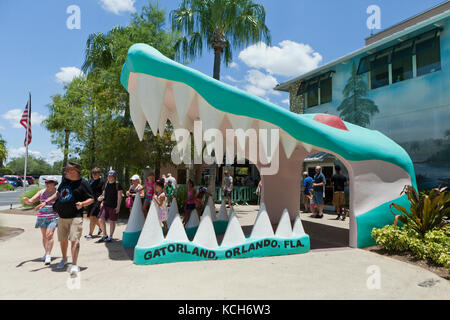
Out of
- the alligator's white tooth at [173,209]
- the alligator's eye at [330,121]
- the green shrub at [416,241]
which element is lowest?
the green shrub at [416,241]

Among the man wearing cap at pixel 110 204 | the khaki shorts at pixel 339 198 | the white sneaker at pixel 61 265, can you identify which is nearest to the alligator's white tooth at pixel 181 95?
the man wearing cap at pixel 110 204

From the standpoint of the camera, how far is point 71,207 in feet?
12.7

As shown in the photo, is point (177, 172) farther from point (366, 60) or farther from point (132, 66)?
point (132, 66)

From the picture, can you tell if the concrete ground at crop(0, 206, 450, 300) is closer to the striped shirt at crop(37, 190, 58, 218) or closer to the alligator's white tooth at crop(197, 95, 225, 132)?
the striped shirt at crop(37, 190, 58, 218)

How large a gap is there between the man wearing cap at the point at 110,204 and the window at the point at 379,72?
37.1 feet

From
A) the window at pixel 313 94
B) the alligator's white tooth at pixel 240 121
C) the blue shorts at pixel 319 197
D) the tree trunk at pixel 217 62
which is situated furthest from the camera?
the window at pixel 313 94

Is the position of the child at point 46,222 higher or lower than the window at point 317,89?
lower

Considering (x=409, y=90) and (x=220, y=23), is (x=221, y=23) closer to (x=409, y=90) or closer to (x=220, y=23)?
(x=220, y=23)

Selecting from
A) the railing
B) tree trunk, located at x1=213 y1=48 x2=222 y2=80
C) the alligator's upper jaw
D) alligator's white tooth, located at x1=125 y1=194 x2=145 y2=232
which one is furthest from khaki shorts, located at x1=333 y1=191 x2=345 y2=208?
the railing

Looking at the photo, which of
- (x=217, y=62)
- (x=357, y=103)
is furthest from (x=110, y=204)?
(x=357, y=103)

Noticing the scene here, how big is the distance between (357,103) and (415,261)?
9.92 meters

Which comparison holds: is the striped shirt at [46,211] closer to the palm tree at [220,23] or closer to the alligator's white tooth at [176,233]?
the alligator's white tooth at [176,233]

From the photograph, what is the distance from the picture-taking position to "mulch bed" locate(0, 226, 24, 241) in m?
6.11

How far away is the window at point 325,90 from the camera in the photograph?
14.4 meters
